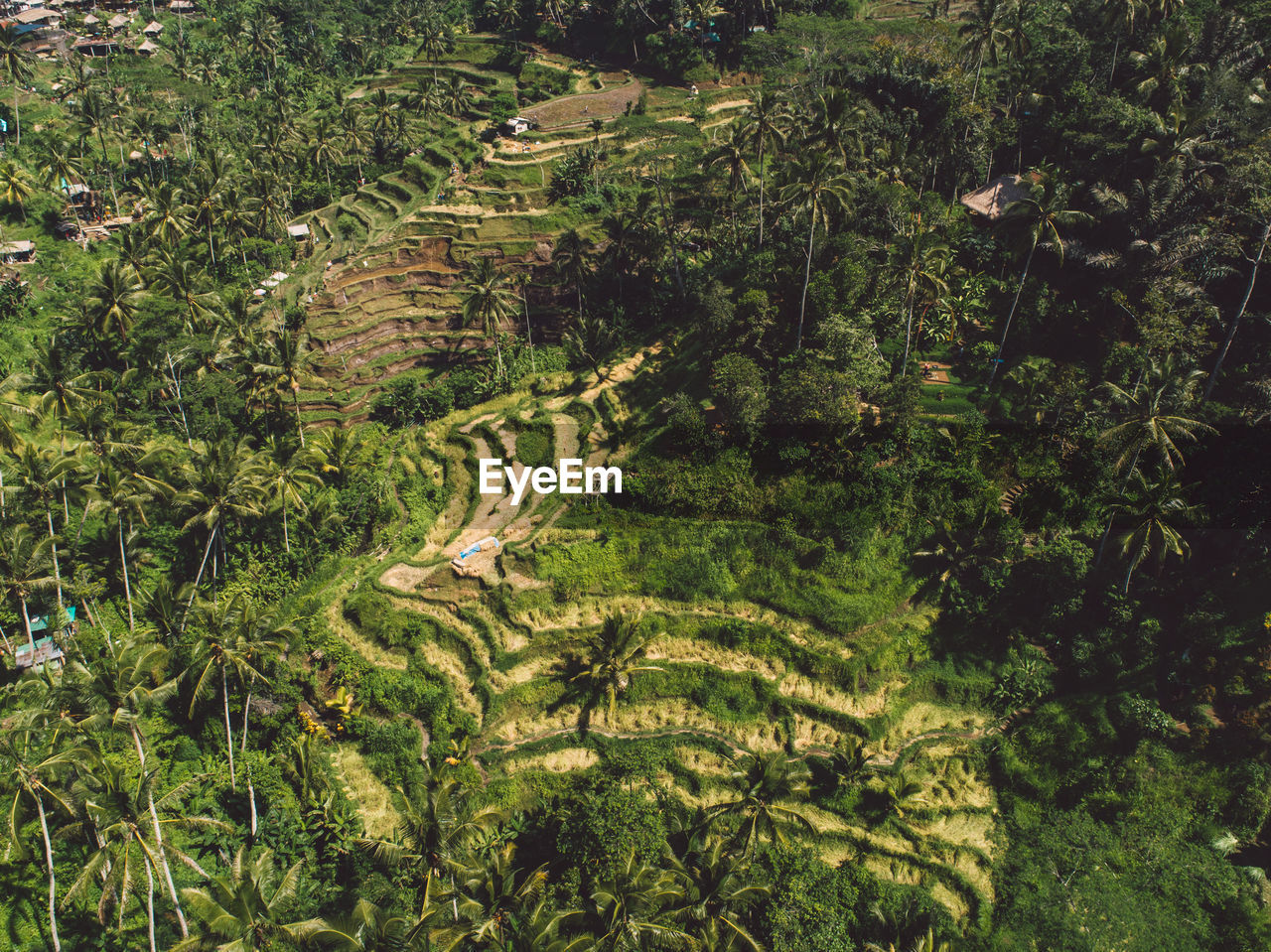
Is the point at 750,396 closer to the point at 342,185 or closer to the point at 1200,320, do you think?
the point at 1200,320

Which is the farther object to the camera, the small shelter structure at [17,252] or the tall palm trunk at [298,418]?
the small shelter structure at [17,252]

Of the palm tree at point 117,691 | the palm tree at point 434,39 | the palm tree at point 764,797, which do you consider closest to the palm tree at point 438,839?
the palm tree at point 117,691

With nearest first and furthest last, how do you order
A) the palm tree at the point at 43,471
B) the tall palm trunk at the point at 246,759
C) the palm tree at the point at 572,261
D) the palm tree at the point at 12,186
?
the tall palm trunk at the point at 246,759 → the palm tree at the point at 43,471 → the palm tree at the point at 572,261 → the palm tree at the point at 12,186

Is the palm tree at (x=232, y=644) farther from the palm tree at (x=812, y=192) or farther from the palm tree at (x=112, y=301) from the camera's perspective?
the palm tree at (x=812, y=192)

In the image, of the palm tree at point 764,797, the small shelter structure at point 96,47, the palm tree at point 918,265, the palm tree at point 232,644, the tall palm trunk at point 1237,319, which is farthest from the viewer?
the small shelter structure at point 96,47

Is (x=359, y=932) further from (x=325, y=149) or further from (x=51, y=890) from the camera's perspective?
(x=325, y=149)

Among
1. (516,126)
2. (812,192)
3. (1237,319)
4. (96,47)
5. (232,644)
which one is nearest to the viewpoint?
(232,644)

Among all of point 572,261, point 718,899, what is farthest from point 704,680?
point 572,261
